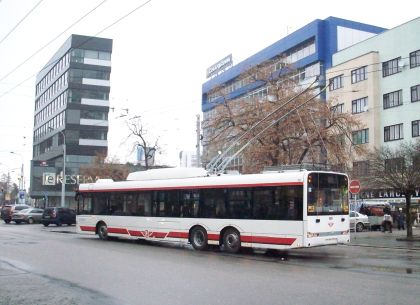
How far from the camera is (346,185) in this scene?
18.5 metres

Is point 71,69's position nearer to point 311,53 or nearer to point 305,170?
point 311,53

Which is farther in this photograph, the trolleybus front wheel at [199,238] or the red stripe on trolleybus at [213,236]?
the trolleybus front wheel at [199,238]

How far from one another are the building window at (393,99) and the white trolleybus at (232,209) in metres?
35.4

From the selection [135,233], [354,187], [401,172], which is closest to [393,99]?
[401,172]

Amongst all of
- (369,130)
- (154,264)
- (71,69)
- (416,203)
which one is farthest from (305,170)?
(71,69)

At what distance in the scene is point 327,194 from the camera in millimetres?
17719

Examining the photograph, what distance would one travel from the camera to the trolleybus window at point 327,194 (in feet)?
56.3

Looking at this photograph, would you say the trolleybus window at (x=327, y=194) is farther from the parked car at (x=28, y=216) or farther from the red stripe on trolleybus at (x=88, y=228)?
the parked car at (x=28, y=216)

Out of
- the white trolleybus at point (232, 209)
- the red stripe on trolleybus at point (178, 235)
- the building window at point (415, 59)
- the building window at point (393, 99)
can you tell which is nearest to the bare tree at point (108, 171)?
the building window at point (393, 99)

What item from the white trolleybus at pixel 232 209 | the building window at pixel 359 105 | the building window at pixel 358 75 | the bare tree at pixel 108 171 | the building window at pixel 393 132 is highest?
the building window at pixel 358 75

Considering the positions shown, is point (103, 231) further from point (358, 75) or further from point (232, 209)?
point (358, 75)

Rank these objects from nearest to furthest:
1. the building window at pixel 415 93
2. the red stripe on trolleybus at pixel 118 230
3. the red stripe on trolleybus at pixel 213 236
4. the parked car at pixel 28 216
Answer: the red stripe on trolleybus at pixel 213 236 → the red stripe on trolleybus at pixel 118 230 → the parked car at pixel 28 216 → the building window at pixel 415 93

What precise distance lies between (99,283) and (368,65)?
48414 mm

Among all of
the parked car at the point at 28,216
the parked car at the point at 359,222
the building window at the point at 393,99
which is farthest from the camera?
the building window at the point at 393,99
